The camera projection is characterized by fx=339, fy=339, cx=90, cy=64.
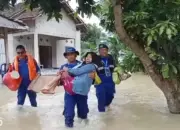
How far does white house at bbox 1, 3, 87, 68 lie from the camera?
19.5 metres

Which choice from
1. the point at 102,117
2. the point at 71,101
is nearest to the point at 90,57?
the point at 71,101

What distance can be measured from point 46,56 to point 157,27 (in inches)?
720

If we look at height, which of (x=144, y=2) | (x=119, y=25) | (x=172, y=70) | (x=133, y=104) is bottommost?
(x=133, y=104)

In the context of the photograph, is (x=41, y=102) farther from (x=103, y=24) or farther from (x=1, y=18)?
(x=1, y=18)

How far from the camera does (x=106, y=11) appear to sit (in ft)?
23.7

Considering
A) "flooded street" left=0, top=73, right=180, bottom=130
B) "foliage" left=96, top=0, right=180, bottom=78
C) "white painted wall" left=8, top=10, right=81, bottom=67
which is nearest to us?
→ "foliage" left=96, top=0, right=180, bottom=78

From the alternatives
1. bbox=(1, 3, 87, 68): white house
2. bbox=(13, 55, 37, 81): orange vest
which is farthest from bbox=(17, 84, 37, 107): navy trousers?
bbox=(1, 3, 87, 68): white house

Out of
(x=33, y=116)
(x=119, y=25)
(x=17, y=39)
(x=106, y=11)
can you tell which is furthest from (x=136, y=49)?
(x=17, y=39)

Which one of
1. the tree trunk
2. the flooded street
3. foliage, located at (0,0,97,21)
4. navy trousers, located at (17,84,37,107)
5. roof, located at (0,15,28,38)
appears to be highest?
roof, located at (0,15,28,38)

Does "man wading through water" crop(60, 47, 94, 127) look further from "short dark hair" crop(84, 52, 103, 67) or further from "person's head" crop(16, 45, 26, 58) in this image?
"person's head" crop(16, 45, 26, 58)

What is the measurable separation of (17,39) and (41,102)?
12.0m

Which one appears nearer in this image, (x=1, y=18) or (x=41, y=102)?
(x=41, y=102)

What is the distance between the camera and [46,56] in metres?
23.4

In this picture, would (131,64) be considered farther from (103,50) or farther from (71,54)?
(71,54)
